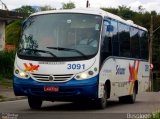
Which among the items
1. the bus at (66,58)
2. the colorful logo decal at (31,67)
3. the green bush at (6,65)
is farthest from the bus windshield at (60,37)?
the green bush at (6,65)

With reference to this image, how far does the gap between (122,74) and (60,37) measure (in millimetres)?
4050

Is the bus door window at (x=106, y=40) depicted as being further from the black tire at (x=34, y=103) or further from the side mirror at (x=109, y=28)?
the black tire at (x=34, y=103)

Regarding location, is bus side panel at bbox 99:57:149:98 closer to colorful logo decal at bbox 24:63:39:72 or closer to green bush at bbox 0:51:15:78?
colorful logo decal at bbox 24:63:39:72

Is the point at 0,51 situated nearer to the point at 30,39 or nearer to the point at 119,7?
the point at 30,39

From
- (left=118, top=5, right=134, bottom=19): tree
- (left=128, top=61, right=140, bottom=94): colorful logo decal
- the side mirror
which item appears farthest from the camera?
(left=118, top=5, right=134, bottom=19): tree

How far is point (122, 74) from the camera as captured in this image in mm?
20875

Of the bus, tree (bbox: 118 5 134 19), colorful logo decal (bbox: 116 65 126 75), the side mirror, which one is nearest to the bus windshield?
the bus

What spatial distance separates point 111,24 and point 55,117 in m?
5.27

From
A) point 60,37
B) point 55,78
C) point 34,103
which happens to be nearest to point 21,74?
point 55,78

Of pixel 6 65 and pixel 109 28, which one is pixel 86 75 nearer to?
pixel 109 28

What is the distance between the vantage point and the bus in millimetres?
16953

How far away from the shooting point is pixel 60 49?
17328 mm

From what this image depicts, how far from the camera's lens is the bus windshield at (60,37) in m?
17.3

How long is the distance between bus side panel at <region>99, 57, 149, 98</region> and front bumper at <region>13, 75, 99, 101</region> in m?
0.50
